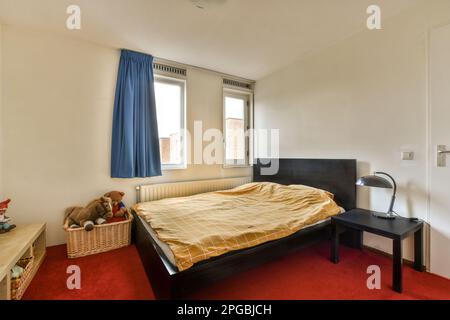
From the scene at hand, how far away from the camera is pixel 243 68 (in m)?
3.29

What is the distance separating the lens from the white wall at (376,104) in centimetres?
189

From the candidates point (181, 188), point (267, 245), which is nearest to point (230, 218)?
point (267, 245)

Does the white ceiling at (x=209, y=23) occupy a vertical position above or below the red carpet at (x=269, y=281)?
above

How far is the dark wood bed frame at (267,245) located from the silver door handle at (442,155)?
677 millimetres

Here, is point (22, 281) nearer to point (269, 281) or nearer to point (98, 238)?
point (98, 238)

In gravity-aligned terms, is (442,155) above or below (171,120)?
below

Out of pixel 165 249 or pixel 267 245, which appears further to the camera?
pixel 267 245

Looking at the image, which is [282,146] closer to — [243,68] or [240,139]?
[240,139]

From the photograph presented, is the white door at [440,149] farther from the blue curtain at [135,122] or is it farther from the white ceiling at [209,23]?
the blue curtain at [135,122]

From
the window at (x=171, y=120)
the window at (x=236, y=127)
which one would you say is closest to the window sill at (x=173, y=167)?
the window at (x=171, y=120)

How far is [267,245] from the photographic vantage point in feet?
5.28

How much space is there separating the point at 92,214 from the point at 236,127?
2.61m

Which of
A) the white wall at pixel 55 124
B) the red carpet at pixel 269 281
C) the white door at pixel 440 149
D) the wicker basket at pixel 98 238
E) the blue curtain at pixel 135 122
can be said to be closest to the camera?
the red carpet at pixel 269 281

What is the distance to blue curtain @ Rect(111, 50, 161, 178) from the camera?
103 inches
